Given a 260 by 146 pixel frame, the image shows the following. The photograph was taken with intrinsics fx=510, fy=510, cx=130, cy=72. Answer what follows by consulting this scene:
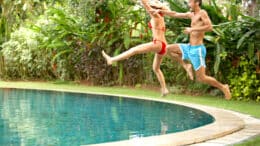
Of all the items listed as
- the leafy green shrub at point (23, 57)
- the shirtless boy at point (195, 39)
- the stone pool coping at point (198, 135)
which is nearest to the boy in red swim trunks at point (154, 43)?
the shirtless boy at point (195, 39)

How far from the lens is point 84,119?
971 centimetres

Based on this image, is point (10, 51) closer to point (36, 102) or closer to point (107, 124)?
point (36, 102)

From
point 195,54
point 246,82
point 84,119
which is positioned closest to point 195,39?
point 195,54

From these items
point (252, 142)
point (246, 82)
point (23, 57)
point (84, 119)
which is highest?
point (23, 57)

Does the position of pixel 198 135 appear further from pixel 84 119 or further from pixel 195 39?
pixel 84 119

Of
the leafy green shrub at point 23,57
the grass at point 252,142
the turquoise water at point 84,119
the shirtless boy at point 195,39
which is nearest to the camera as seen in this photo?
the grass at point 252,142

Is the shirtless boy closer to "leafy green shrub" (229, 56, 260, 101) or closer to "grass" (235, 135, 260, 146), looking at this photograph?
"grass" (235, 135, 260, 146)

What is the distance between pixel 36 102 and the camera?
41.3ft

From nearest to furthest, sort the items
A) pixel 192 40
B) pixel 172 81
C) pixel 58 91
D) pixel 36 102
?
pixel 192 40
pixel 36 102
pixel 58 91
pixel 172 81

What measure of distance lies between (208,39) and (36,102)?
15.3ft

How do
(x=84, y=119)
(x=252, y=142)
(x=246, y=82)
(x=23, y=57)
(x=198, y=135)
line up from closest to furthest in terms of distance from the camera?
(x=252, y=142) < (x=198, y=135) < (x=84, y=119) < (x=246, y=82) < (x=23, y=57)

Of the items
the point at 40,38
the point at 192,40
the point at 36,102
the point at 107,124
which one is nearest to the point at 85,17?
the point at 40,38

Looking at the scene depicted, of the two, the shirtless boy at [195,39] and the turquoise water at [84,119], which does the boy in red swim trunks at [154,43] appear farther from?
the turquoise water at [84,119]

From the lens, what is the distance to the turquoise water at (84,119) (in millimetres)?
7672
